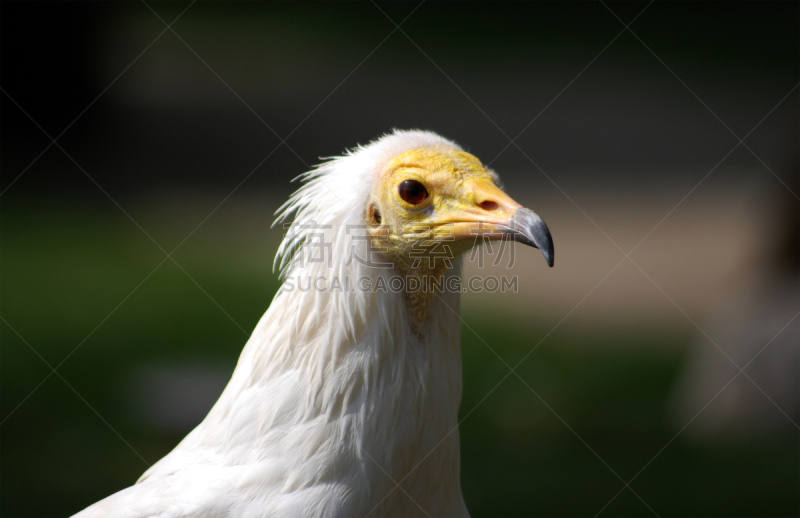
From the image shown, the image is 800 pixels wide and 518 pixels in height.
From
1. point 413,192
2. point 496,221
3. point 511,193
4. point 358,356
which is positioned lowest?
point 358,356

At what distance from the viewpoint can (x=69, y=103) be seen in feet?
49.5

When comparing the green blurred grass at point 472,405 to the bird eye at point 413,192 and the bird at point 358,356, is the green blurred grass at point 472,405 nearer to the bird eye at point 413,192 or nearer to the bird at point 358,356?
the bird at point 358,356

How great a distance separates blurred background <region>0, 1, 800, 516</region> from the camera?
6273 mm

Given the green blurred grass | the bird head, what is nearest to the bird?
the bird head

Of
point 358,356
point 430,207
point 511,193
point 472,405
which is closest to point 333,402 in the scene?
point 358,356

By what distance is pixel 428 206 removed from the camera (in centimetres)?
254

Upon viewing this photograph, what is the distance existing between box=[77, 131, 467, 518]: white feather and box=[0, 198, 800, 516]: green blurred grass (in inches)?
126

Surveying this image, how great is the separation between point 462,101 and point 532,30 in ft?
12.0

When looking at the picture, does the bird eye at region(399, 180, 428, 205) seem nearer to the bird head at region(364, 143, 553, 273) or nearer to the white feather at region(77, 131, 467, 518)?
the bird head at region(364, 143, 553, 273)

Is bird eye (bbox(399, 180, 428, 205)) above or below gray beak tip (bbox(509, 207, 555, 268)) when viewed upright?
below

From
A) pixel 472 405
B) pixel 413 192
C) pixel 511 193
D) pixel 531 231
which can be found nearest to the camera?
pixel 531 231

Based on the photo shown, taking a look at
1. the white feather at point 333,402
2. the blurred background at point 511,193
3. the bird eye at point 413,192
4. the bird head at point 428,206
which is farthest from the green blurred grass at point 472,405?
the bird eye at point 413,192

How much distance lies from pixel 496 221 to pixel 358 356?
0.63 metres

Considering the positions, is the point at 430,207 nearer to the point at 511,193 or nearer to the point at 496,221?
the point at 496,221
